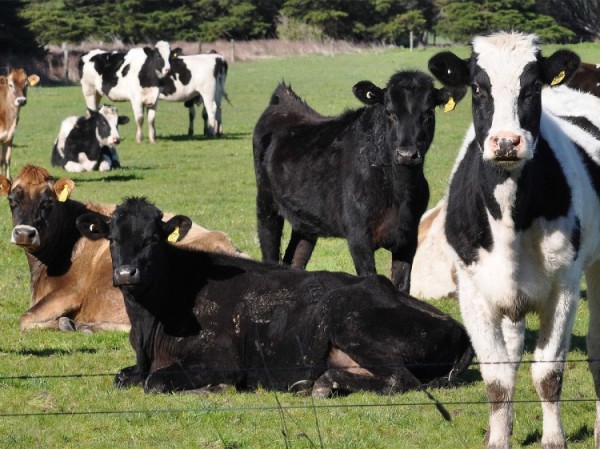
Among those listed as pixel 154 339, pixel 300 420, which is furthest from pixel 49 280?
pixel 300 420

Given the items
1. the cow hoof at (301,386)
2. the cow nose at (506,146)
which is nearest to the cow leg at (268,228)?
the cow hoof at (301,386)

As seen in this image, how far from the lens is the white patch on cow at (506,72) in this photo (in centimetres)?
574

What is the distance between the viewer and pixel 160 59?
31750mm

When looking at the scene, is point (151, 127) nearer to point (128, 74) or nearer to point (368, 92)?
point (128, 74)

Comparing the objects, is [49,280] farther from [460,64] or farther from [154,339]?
[460,64]

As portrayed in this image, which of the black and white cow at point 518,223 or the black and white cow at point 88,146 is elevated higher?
the black and white cow at point 518,223

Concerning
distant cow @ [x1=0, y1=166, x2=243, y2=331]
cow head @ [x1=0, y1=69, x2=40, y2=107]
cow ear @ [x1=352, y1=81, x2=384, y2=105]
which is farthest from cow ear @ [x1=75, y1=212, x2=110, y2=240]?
cow head @ [x1=0, y1=69, x2=40, y2=107]

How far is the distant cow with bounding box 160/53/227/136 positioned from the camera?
105ft

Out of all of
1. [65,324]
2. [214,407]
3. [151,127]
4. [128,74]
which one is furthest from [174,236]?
[128,74]

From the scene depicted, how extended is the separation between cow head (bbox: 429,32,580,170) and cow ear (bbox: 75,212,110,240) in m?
3.25

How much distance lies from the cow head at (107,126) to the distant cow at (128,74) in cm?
628

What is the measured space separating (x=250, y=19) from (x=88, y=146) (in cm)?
5610

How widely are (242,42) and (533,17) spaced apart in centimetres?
1875

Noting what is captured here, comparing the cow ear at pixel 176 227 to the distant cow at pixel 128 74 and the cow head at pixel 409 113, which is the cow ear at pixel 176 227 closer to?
the cow head at pixel 409 113
